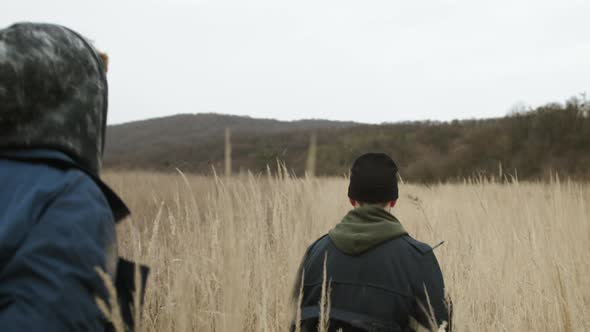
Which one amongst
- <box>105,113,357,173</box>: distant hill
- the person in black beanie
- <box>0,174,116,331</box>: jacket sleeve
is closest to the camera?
<box>0,174,116,331</box>: jacket sleeve

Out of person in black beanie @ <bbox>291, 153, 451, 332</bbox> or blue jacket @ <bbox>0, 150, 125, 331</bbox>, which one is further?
person in black beanie @ <bbox>291, 153, 451, 332</bbox>

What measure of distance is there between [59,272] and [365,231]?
1378 millimetres

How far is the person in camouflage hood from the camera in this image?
719 millimetres

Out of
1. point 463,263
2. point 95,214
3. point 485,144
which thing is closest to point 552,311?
point 463,263

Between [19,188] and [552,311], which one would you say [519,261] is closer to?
[552,311]

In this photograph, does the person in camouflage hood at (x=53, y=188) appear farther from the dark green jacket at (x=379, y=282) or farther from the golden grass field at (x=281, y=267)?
the dark green jacket at (x=379, y=282)

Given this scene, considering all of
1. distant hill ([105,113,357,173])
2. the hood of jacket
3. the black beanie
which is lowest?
distant hill ([105,113,357,173])

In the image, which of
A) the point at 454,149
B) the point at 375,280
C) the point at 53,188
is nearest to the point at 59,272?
the point at 53,188

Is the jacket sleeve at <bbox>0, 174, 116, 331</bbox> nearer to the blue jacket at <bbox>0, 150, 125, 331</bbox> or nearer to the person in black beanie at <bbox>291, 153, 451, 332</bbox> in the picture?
the blue jacket at <bbox>0, 150, 125, 331</bbox>

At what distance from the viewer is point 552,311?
2098 millimetres

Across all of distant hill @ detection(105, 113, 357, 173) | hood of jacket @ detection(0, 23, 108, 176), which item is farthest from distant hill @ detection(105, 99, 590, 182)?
hood of jacket @ detection(0, 23, 108, 176)

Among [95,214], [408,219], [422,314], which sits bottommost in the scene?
[408,219]

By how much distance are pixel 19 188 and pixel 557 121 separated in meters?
17.0

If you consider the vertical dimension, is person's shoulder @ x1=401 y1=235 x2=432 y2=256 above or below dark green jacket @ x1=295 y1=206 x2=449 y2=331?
above
